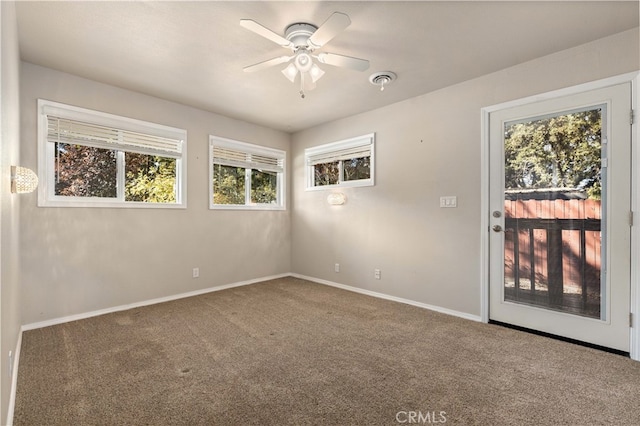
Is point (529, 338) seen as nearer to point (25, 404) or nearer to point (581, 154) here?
point (581, 154)

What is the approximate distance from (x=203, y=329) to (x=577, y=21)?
4098mm

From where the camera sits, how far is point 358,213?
4344 mm

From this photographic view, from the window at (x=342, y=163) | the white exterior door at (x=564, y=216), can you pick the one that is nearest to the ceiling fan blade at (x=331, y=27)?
the white exterior door at (x=564, y=216)

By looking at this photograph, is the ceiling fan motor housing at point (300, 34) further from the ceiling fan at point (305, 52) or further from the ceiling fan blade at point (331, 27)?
the ceiling fan blade at point (331, 27)

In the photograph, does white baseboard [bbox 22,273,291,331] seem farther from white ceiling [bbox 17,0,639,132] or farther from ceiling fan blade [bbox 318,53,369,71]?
ceiling fan blade [bbox 318,53,369,71]

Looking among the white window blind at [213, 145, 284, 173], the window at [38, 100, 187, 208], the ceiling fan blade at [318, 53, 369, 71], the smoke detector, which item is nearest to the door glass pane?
the smoke detector

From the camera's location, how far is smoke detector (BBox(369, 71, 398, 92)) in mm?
3084

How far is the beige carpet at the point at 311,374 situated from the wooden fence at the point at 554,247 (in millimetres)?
501

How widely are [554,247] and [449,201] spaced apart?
1056 millimetres

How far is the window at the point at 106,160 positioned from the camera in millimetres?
3043

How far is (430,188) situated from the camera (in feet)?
11.8

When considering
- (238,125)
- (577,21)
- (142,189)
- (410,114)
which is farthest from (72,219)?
(577,21)

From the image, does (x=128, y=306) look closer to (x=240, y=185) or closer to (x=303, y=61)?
(x=240, y=185)

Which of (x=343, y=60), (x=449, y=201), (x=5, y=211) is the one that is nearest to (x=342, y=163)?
(x=449, y=201)
